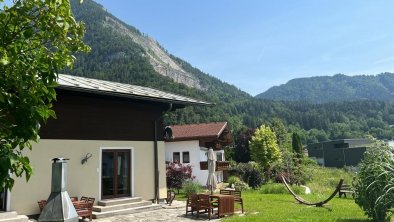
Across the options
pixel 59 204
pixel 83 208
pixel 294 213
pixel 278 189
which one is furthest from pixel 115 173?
pixel 278 189

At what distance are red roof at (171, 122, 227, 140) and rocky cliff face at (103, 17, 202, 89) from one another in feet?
307

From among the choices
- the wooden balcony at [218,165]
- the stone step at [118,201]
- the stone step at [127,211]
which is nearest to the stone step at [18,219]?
the stone step at [127,211]

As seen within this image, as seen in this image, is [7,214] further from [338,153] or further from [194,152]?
[338,153]

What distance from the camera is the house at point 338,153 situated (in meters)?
71.6

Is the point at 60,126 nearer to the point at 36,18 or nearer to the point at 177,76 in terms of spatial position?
the point at 36,18

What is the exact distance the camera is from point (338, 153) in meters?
77.2

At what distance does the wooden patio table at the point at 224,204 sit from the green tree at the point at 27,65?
9.70 m

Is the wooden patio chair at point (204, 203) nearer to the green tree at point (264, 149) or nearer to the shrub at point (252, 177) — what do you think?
the shrub at point (252, 177)

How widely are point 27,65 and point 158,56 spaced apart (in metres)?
169

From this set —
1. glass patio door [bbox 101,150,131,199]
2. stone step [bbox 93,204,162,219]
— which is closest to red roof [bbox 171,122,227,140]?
glass patio door [bbox 101,150,131,199]

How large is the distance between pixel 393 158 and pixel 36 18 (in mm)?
9846

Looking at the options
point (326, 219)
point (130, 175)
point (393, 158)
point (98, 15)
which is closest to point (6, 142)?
point (393, 158)

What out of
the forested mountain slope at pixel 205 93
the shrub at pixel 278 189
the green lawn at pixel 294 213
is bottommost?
the green lawn at pixel 294 213

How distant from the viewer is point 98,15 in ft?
521
